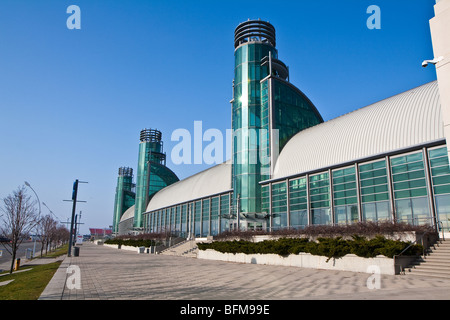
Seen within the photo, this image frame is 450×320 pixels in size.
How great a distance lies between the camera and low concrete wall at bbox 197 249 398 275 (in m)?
17.4

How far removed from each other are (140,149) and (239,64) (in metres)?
70.8

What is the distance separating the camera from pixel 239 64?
5059 centimetres

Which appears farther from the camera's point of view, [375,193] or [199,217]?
[199,217]

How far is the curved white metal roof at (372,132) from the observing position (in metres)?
26.2

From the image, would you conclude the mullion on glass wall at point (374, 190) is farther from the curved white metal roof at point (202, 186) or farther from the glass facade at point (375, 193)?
the curved white metal roof at point (202, 186)

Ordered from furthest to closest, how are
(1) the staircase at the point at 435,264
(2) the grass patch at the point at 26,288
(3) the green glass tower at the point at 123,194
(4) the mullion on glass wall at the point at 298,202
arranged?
1. (3) the green glass tower at the point at 123,194
2. (4) the mullion on glass wall at the point at 298,202
3. (1) the staircase at the point at 435,264
4. (2) the grass patch at the point at 26,288

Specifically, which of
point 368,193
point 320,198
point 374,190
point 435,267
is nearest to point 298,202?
point 320,198

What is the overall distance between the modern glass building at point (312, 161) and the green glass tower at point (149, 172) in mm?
38290

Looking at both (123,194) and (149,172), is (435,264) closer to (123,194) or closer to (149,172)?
(149,172)

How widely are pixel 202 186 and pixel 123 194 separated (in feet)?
314

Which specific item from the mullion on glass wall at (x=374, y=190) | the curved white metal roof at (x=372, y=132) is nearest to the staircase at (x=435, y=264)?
the mullion on glass wall at (x=374, y=190)

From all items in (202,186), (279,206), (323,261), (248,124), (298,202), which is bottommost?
(323,261)

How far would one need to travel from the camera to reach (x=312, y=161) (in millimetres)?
35781
